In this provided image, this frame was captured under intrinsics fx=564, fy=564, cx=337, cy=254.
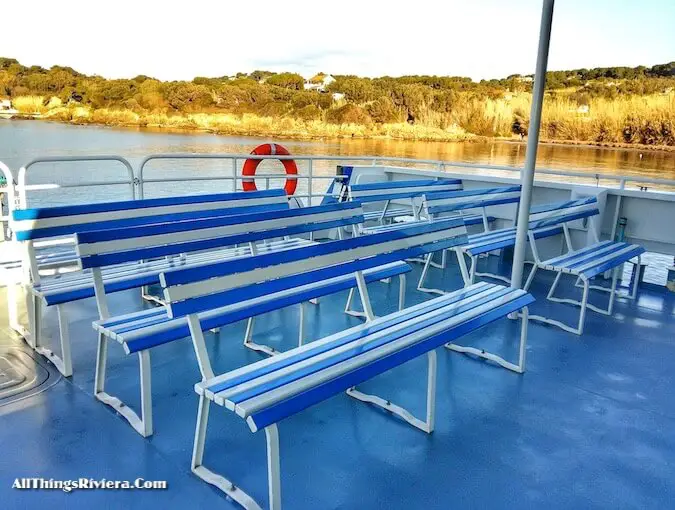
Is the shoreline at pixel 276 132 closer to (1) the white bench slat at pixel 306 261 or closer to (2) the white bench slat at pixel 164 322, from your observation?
(1) the white bench slat at pixel 306 261

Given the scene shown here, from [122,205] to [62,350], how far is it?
78 cm

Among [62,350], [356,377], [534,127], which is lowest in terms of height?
[62,350]

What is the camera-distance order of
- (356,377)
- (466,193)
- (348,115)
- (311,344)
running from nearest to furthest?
(356,377) → (311,344) → (466,193) → (348,115)

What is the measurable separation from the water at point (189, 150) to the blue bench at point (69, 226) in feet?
12.1

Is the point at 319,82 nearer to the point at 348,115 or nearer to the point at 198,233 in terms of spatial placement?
the point at 348,115

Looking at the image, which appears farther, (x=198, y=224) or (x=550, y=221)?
(x=550, y=221)

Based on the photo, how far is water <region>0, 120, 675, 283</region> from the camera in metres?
12.8

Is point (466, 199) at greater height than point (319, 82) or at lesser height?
lesser

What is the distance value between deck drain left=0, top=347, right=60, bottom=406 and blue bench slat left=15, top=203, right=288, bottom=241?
1.89ft

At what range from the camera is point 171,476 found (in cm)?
179

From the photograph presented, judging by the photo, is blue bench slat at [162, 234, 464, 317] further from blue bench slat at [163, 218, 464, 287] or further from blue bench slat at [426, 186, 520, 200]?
blue bench slat at [426, 186, 520, 200]

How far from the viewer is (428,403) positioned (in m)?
2.08

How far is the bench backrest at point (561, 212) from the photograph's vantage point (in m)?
3.73

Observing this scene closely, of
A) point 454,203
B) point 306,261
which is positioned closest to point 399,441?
point 306,261
